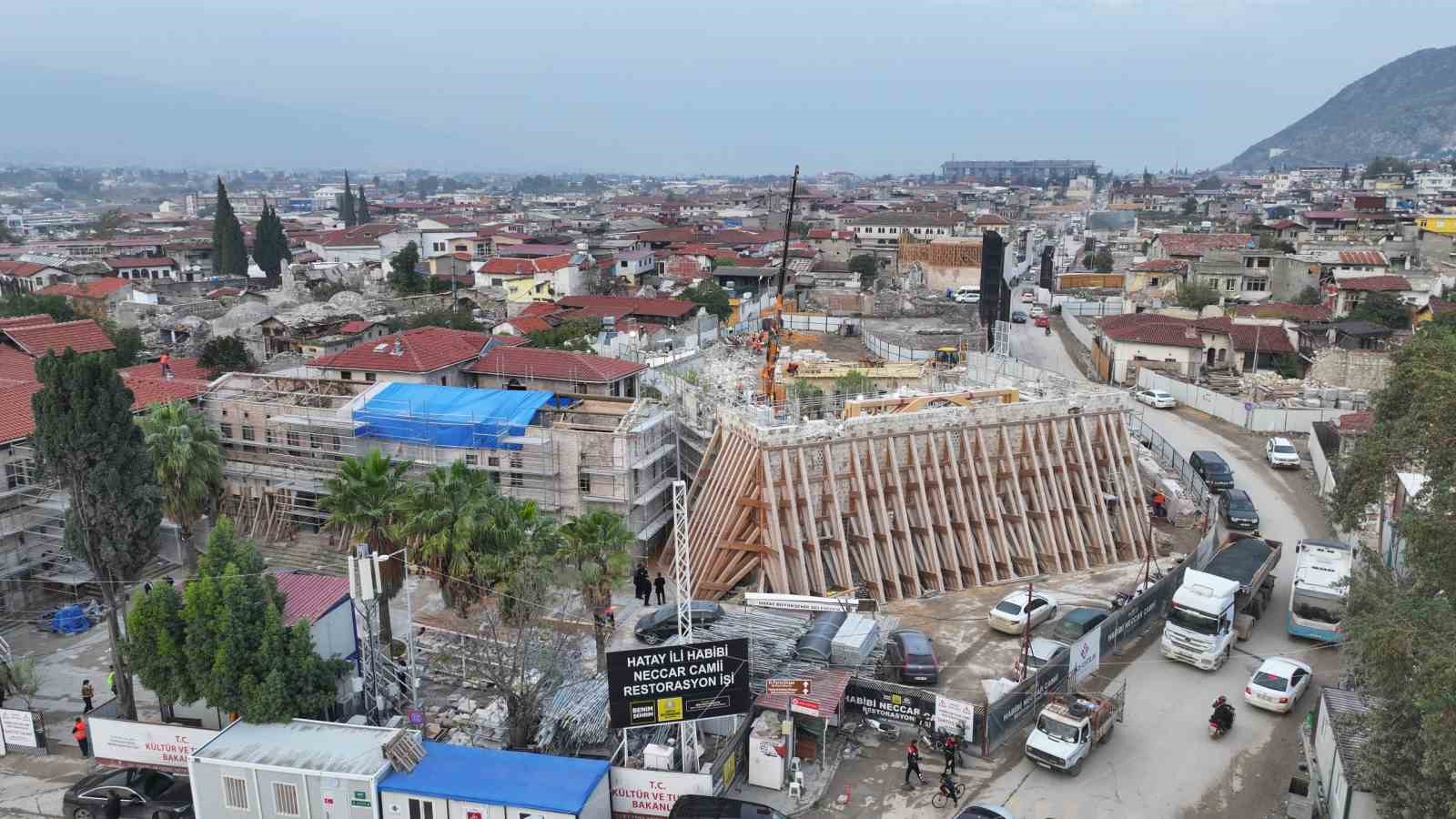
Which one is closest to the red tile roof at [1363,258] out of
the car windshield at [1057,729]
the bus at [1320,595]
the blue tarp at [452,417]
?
the bus at [1320,595]

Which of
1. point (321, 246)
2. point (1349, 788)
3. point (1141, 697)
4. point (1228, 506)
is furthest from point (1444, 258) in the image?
point (321, 246)

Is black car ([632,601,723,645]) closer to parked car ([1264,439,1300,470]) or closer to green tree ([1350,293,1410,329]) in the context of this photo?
parked car ([1264,439,1300,470])

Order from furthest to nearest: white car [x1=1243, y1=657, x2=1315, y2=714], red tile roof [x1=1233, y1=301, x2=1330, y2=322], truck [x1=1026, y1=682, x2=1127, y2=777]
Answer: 1. red tile roof [x1=1233, y1=301, x2=1330, y2=322]
2. white car [x1=1243, y1=657, x2=1315, y2=714]
3. truck [x1=1026, y1=682, x2=1127, y2=777]

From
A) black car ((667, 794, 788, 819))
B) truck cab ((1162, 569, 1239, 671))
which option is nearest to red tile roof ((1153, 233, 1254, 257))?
truck cab ((1162, 569, 1239, 671))

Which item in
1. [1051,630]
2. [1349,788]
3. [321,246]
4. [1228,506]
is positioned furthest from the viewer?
[321,246]

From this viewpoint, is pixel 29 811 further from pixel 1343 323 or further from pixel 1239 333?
pixel 1343 323

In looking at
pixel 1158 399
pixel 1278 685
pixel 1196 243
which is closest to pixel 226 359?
pixel 1158 399

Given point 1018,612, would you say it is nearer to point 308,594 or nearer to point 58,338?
point 308,594
